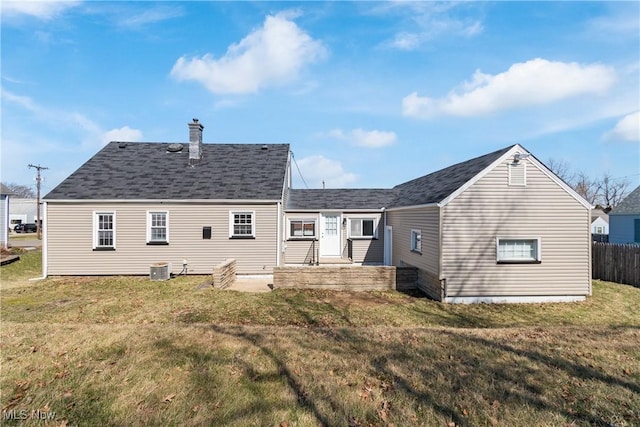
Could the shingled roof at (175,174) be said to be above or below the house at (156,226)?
above

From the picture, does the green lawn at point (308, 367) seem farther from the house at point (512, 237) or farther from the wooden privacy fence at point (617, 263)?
the wooden privacy fence at point (617, 263)

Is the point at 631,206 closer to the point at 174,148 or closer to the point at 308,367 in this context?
the point at 308,367

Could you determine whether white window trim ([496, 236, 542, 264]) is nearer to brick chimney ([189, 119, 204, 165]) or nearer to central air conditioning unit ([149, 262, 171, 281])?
central air conditioning unit ([149, 262, 171, 281])

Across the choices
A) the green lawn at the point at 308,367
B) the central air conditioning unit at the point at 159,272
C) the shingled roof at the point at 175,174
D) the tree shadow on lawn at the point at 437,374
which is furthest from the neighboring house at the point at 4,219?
the tree shadow on lawn at the point at 437,374

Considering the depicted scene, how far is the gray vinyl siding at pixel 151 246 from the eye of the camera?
1396 cm

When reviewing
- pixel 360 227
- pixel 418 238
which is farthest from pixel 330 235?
pixel 418 238

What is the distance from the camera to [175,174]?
15.7 m

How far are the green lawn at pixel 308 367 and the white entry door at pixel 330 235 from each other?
8.62 meters

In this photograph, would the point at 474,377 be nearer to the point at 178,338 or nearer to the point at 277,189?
the point at 178,338

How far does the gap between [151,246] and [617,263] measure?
2002 centimetres

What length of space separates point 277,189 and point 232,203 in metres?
2.13

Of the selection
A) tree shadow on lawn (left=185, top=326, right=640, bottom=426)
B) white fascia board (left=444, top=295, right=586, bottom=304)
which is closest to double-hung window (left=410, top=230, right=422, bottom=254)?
white fascia board (left=444, top=295, right=586, bottom=304)

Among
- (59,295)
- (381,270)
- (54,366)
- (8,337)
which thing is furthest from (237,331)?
(59,295)

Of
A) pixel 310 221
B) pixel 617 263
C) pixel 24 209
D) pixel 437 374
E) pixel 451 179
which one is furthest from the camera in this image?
pixel 24 209
